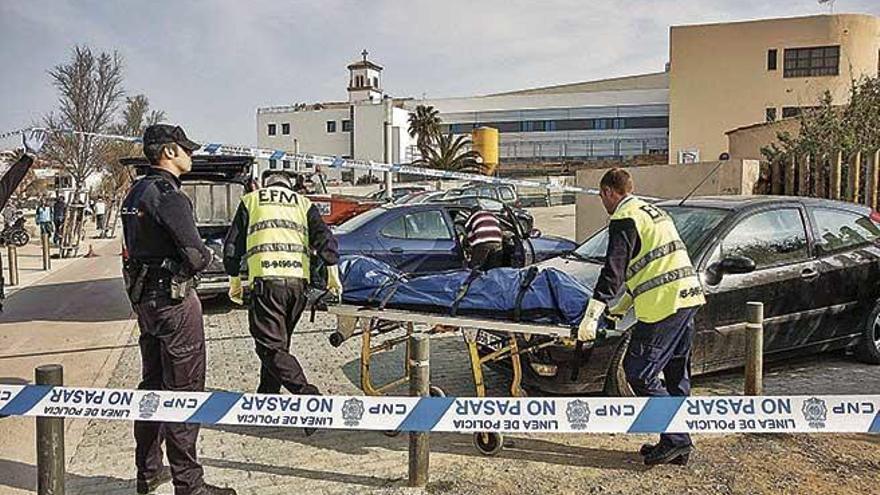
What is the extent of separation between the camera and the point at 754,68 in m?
42.0

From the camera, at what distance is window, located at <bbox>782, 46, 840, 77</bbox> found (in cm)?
4056

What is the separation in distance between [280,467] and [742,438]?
10.4 feet

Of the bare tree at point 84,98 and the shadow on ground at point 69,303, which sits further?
the bare tree at point 84,98

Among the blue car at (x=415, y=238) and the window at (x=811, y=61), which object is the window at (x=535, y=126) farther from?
the blue car at (x=415, y=238)

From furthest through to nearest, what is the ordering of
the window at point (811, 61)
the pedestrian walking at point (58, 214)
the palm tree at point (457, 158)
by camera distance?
the palm tree at point (457, 158) → the window at point (811, 61) → the pedestrian walking at point (58, 214)

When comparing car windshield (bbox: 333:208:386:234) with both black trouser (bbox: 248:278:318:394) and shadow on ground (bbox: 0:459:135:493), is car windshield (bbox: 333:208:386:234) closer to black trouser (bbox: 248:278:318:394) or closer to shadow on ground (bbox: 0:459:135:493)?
black trouser (bbox: 248:278:318:394)

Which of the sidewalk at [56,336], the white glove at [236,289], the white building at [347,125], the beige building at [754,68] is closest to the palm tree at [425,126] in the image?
the white building at [347,125]

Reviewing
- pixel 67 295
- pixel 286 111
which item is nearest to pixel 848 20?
pixel 67 295

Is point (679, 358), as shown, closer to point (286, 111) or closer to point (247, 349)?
point (247, 349)

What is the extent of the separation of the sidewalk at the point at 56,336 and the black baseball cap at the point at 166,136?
7.76 ft

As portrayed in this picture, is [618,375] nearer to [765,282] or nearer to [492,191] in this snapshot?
[765,282]

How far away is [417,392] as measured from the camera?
432 centimetres

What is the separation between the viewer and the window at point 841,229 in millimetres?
6941

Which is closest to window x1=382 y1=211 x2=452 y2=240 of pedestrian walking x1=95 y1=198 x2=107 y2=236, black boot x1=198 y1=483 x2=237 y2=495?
black boot x1=198 y1=483 x2=237 y2=495
